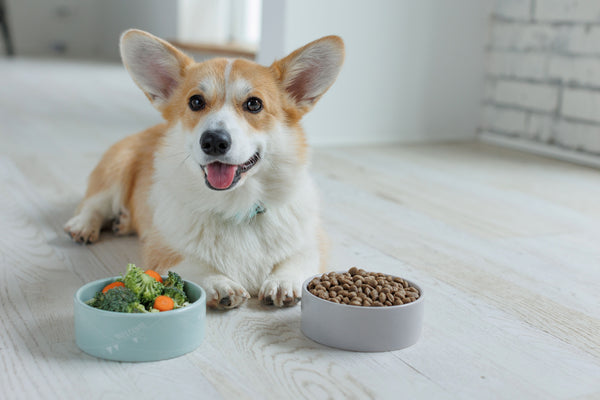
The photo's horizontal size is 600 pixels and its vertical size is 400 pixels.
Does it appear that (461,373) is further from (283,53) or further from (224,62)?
(283,53)

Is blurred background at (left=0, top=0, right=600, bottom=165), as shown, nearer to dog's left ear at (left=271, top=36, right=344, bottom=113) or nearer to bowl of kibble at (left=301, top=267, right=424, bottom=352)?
dog's left ear at (left=271, top=36, right=344, bottom=113)

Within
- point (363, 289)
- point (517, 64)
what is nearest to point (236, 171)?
point (363, 289)

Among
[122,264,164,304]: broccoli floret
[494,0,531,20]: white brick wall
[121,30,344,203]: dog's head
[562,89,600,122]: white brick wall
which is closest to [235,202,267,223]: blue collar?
[121,30,344,203]: dog's head

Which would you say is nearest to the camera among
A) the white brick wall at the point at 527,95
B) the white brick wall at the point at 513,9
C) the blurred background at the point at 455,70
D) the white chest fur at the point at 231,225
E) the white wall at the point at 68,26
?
the white chest fur at the point at 231,225

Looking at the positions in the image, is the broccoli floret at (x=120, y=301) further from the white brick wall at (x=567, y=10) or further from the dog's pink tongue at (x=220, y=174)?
the white brick wall at (x=567, y=10)

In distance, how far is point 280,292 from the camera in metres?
1.68

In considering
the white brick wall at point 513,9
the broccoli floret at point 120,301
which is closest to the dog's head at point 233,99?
the broccoli floret at point 120,301

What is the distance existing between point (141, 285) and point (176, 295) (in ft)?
0.26

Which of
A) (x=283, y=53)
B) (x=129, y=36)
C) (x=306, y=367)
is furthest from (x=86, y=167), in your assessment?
(x=306, y=367)

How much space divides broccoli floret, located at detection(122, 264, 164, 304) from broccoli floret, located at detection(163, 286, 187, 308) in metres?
0.02

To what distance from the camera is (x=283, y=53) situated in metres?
3.87

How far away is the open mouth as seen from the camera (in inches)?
63.4

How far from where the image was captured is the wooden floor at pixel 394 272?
1.34 metres

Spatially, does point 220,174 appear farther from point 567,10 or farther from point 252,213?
point 567,10
